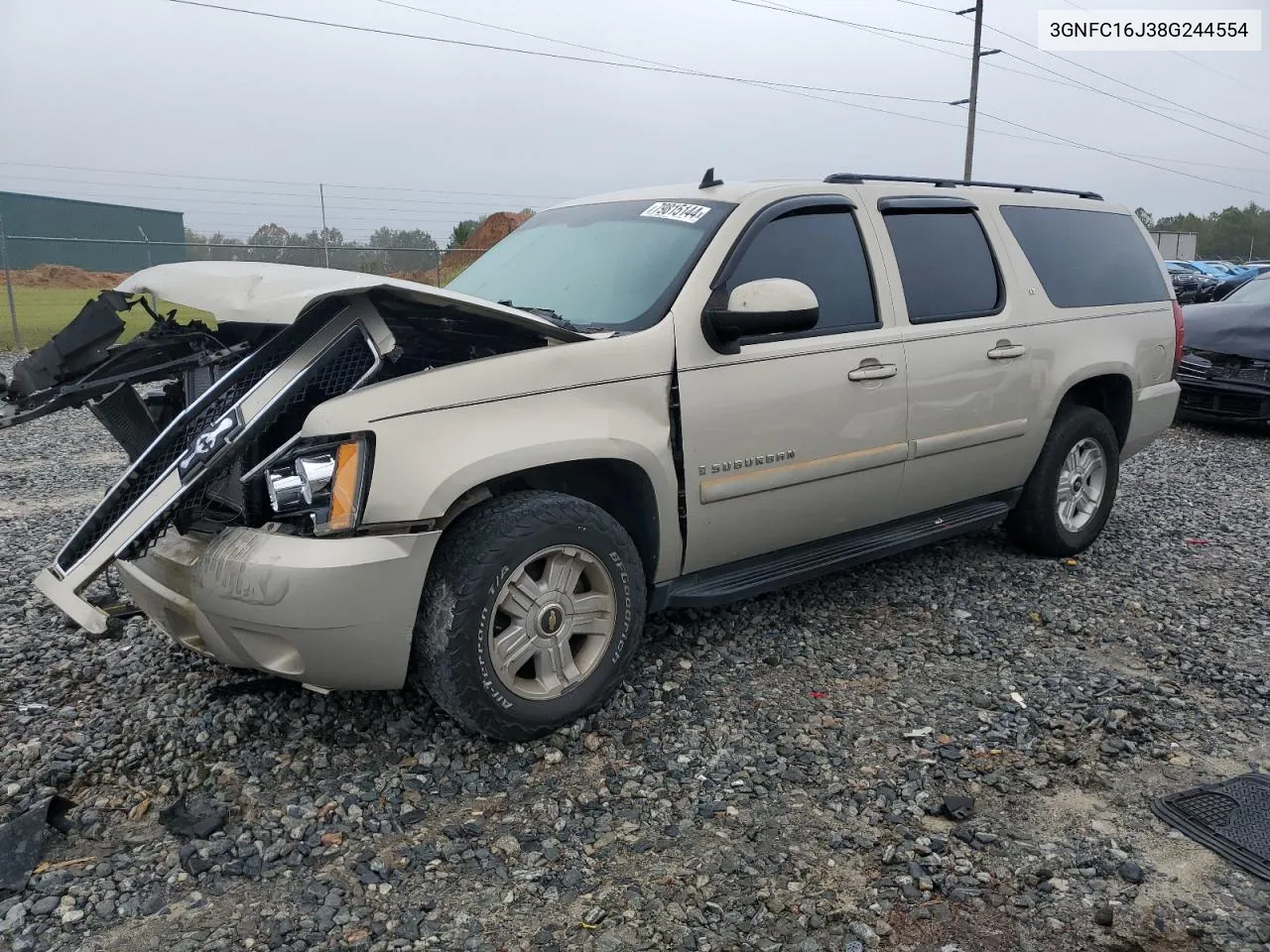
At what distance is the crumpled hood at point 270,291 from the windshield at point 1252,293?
9.70m

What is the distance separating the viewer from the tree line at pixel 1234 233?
Answer: 7438 cm

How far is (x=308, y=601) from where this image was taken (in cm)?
280

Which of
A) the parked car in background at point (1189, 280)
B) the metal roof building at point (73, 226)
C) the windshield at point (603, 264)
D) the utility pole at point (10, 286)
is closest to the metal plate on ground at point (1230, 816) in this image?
the windshield at point (603, 264)

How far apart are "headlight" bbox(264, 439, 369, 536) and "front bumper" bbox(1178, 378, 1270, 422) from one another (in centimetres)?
887

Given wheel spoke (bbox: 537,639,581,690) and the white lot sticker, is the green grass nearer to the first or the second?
the white lot sticker

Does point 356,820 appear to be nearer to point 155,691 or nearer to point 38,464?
point 155,691

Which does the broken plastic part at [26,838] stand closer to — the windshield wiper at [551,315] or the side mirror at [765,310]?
the windshield wiper at [551,315]

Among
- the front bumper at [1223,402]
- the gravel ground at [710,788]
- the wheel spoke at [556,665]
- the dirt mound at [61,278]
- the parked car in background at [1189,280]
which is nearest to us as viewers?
the gravel ground at [710,788]

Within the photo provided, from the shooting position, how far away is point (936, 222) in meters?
4.54

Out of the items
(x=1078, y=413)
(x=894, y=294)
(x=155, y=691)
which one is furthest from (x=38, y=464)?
(x=1078, y=413)

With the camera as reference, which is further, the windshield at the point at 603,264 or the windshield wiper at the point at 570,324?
the windshield at the point at 603,264

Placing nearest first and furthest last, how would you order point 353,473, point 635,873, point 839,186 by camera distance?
point 635,873 < point 353,473 < point 839,186

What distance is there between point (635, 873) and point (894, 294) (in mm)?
2679

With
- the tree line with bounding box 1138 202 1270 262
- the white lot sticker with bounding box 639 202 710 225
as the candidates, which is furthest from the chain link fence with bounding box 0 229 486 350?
the tree line with bounding box 1138 202 1270 262
